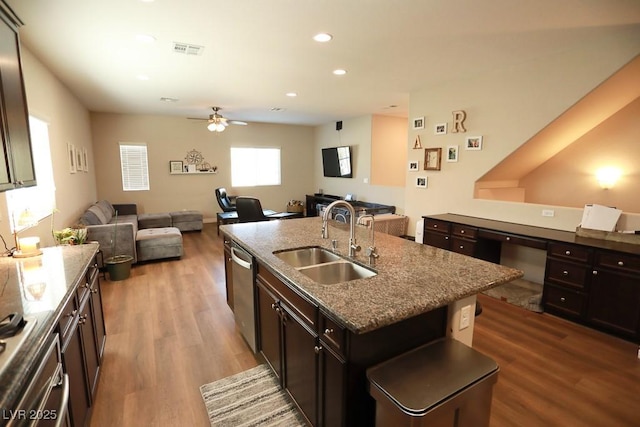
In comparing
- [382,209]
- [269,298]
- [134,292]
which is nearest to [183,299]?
[134,292]

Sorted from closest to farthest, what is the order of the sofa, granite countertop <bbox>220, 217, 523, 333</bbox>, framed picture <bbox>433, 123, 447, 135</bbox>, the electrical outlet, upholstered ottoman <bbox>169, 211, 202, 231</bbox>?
granite countertop <bbox>220, 217, 523, 333</bbox>, the electrical outlet, the sofa, framed picture <bbox>433, 123, 447, 135</bbox>, upholstered ottoman <bbox>169, 211, 202, 231</bbox>

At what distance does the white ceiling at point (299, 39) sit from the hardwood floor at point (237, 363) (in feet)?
8.93

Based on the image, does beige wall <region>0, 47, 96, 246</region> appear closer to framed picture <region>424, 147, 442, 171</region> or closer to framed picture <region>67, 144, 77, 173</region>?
framed picture <region>67, 144, 77, 173</region>

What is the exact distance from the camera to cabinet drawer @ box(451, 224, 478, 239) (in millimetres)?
3807

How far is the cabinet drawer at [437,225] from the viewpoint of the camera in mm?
4156

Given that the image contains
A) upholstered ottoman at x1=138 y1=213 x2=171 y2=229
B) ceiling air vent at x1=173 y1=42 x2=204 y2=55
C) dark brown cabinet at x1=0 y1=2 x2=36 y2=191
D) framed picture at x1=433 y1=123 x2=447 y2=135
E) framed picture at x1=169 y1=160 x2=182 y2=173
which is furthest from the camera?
framed picture at x1=169 y1=160 x2=182 y2=173

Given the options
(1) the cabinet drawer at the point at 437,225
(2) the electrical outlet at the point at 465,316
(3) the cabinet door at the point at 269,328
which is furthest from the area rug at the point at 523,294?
(3) the cabinet door at the point at 269,328

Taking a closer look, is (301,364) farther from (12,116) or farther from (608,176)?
(608,176)

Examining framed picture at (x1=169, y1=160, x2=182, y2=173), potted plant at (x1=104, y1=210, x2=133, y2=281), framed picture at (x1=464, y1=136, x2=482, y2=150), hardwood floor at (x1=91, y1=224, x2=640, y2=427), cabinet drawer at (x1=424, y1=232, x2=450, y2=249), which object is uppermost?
framed picture at (x1=464, y1=136, x2=482, y2=150)

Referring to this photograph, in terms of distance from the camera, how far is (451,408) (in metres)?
1.26

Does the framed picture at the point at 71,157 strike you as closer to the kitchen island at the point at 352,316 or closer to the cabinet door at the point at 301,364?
the kitchen island at the point at 352,316

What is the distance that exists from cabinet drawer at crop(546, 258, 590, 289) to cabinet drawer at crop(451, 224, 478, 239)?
2.68 feet

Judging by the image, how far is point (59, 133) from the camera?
13.8 ft

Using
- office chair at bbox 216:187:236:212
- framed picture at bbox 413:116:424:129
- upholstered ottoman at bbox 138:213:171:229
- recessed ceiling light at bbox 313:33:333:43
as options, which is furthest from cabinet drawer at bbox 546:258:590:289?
upholstered ottoman at bbox 138:213:171:229
